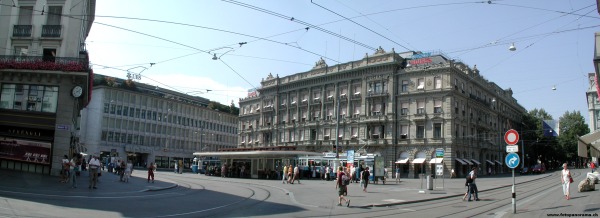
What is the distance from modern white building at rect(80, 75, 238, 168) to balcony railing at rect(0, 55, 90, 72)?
168 ft

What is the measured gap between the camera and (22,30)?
3002 centimetres

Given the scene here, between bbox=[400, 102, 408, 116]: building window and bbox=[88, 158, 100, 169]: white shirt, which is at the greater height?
bbox=[400, 102, 408, 116]: building window

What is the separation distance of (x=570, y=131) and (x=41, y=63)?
3952 inches

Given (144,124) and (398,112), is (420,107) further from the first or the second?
(144,124)

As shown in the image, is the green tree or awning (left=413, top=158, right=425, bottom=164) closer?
awning (left=413, top=158, right=425, bottom=164)

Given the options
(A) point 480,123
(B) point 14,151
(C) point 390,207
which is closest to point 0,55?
(B) point 14,151

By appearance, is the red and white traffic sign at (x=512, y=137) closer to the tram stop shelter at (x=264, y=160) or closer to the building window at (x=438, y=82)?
the tram stop shelter at (x=264, y=160)

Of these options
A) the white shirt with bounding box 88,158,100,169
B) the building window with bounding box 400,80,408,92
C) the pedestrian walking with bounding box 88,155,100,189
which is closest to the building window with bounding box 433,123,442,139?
the building window with bounding box 400,80,408,92

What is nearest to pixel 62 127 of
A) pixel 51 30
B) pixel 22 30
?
pixel 51 30

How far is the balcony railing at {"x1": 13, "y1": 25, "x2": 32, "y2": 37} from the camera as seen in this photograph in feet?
98.2

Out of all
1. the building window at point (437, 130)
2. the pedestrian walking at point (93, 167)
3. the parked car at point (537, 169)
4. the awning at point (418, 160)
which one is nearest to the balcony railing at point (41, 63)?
the pedestrian walking at point (93, 167)

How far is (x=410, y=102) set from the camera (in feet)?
200

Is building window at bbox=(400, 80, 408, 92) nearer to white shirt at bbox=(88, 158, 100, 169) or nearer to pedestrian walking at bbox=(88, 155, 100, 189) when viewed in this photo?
pedestrian walking at bbox=(88, 155, 100, 189)

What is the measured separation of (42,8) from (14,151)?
31.8ft
